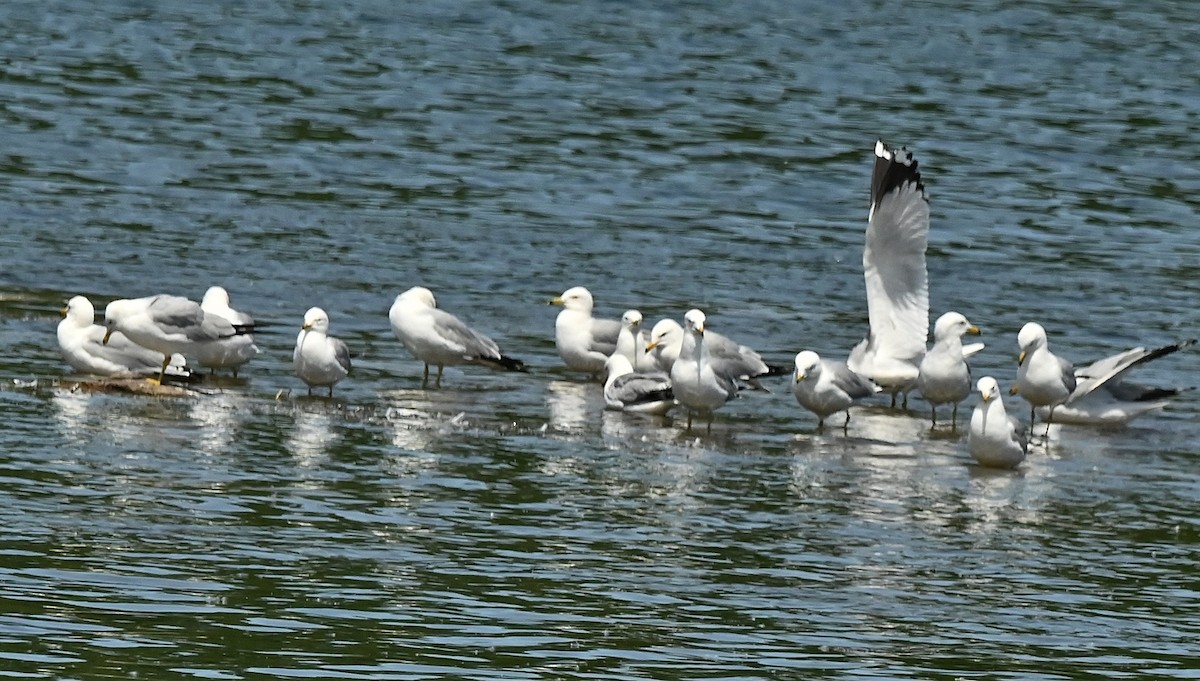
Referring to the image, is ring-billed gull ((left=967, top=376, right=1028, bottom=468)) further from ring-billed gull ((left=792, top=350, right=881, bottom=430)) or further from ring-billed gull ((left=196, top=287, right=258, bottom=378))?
ring-billed gull ((left=196, top=287, right=258, bottom=378))

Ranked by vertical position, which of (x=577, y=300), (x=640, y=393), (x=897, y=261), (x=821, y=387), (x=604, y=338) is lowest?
(x=640, y=393)

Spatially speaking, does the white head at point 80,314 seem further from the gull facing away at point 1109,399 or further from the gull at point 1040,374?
the gull facing away at point 1109,399

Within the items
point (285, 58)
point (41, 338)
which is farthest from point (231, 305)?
point (285, 58)

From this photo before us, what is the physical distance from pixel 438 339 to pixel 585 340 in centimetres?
131

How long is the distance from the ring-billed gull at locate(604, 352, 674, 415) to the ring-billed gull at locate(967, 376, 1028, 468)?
207 cm

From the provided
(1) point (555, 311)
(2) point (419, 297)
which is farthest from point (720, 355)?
(1) point (555, 311)

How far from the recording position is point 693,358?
14.1 metres

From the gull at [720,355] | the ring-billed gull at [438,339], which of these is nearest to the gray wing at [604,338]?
the gull at [720,355]

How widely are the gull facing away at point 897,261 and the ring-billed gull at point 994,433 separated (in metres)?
2.98

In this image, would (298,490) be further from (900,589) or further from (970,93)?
(970,93)

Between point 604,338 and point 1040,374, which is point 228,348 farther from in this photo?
point 1040,374

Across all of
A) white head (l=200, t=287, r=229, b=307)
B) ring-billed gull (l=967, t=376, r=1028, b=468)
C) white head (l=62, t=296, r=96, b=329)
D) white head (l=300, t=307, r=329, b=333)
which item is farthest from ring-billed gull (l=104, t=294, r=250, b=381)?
ring-billed gull (l=967, t=376, r=1028, b=468)

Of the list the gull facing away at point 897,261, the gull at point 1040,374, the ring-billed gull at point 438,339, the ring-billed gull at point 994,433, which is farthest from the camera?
the gull facing away at point 897,261

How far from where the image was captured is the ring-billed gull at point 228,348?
14734 mm
